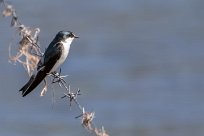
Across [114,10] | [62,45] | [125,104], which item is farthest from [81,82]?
[62,45]

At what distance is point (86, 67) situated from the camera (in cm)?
1507

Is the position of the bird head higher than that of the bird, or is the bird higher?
the bird head

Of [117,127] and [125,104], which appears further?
[125,104]

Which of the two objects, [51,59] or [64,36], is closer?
[51,59]

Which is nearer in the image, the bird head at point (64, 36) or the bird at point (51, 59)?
the bird at point (51, 59)

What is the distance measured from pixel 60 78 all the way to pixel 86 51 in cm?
1124

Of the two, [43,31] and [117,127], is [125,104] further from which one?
[43,31]

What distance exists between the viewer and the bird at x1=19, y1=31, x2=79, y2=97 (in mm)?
4730

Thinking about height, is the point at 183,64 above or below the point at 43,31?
below

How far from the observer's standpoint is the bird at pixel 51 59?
473 centimetres

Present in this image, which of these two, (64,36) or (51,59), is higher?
(64,36)

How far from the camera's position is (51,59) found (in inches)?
203

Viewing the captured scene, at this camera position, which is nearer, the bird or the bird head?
the bird

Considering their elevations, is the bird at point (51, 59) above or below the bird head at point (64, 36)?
below
